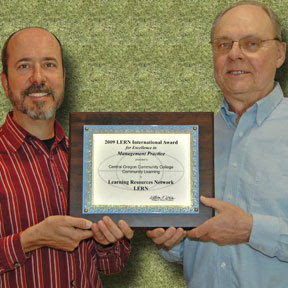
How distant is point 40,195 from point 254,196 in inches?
23.0

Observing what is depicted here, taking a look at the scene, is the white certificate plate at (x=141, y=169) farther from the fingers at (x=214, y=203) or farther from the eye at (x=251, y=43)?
the eye at (x=251, y=43)

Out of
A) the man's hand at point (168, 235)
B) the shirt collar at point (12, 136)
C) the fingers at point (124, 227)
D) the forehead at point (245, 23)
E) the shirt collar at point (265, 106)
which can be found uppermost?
the forehead at point (245, 23)

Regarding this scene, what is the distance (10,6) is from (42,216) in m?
0.95

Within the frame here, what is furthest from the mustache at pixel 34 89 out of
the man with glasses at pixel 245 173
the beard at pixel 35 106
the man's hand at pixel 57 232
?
the man with glasses at pixel 245 173

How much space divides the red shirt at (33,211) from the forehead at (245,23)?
60 cm

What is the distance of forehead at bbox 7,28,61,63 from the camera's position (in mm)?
1341

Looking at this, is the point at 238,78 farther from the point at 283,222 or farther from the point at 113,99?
the point at 113,99

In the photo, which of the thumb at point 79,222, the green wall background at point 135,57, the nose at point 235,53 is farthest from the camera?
the green wall background at point 135,57

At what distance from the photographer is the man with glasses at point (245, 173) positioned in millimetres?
1130

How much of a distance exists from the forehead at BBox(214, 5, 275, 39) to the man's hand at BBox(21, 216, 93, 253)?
0.66 meters

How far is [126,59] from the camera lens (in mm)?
1766

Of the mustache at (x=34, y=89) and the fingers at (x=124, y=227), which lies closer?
the fingers at (x=124, y=227)

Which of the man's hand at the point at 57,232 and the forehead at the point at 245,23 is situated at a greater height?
the forehead at the point at 245,23

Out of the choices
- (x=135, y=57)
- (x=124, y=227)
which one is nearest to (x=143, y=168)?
(x=124, y=227)
